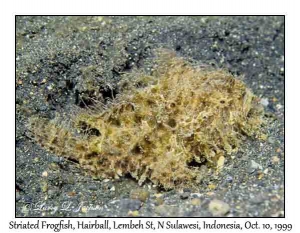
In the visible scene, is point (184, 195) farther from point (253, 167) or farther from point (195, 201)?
point (253, 167)

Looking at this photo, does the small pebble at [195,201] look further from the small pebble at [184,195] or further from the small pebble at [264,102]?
the small pebble at [264,102]

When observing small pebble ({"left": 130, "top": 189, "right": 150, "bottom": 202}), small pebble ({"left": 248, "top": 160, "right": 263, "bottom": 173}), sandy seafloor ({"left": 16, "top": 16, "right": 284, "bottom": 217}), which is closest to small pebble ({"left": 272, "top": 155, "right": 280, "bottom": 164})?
sandy seafloor ({"left": 16, "top": 16, "right": 284, "bottom": 217})

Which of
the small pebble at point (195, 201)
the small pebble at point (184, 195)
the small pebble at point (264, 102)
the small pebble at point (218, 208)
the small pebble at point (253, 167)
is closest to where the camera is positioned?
the small pebble at point (218, 208)

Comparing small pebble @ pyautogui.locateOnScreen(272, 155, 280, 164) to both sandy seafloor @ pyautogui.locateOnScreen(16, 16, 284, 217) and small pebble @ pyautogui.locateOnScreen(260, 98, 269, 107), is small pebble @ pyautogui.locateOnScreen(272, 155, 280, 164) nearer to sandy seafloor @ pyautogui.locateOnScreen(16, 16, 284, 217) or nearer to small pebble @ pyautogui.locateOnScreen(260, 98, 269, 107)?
sandy seafloor @ pyautogui.locateOnScreen(16, 16, 284, 217)

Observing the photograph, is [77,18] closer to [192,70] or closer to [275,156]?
[192,70]

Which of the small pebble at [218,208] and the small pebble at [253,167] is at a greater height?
the small pebble at [253,167]

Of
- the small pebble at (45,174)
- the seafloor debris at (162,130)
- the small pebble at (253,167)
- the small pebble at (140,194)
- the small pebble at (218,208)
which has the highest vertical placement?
the seafloor debris at (162,130)

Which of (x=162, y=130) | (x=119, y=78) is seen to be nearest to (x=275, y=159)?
(x=162, y=130)

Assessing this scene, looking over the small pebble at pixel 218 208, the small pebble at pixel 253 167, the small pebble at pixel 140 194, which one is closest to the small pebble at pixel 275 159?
Result: the small pebble at pixel 253 167

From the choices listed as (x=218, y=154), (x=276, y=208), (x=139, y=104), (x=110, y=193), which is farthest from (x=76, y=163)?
(x=276, y=208)
